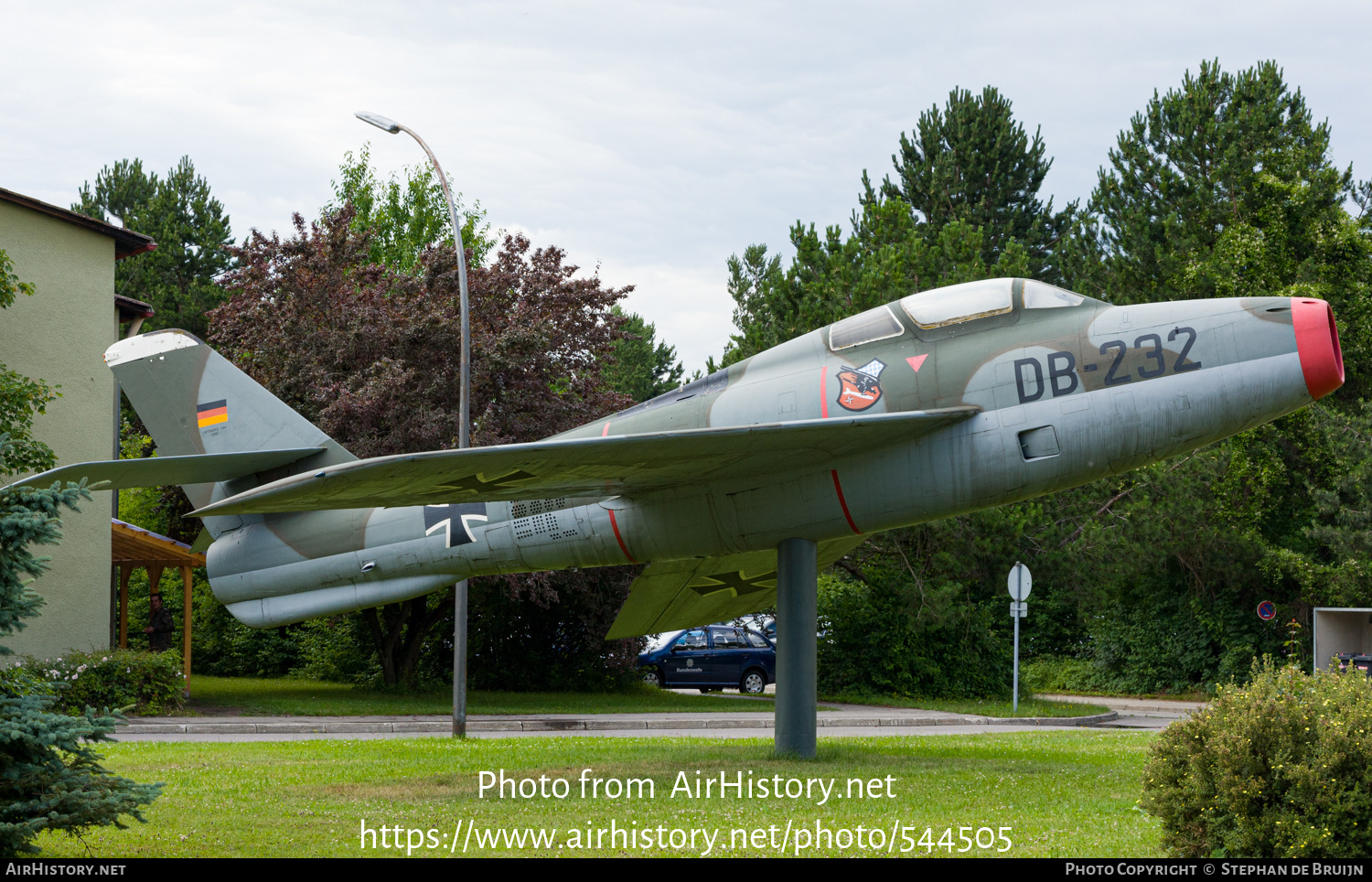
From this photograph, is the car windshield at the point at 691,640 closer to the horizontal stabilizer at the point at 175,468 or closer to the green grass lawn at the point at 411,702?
the green grass lawn at the point at 411,702

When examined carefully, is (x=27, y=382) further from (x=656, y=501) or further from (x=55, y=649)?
(x=656, y=501)

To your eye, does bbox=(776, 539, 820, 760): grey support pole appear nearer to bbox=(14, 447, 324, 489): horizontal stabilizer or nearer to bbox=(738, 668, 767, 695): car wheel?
bbox=(14, 447, 324, 489): horizontal stabilizer

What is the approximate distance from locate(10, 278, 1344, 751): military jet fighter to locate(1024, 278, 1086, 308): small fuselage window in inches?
0.9

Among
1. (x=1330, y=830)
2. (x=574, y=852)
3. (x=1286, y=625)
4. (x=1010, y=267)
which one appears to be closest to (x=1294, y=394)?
(x=1330, y=830)

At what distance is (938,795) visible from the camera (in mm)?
9570

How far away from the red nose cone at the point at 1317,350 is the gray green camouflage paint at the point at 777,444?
2cm

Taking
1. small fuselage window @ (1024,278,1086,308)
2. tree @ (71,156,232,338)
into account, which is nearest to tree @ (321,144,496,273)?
tree @ (71,156,232,338)

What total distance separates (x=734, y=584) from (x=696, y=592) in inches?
19.4

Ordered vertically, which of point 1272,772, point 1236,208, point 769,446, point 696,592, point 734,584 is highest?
point 1236,208

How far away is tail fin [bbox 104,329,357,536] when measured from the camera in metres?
12.0

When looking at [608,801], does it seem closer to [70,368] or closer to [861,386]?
[861,386]

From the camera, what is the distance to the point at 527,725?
1945cm

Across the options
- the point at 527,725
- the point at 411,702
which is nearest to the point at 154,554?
the point at 411,702

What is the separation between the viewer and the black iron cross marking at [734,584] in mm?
13734
